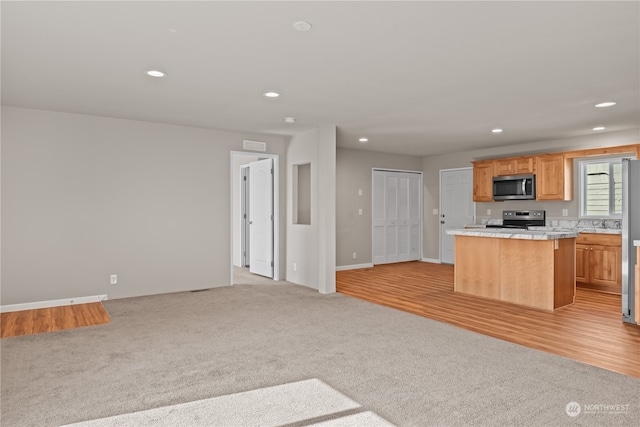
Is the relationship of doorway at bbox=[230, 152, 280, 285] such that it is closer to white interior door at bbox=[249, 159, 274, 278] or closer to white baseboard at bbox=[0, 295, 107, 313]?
white interior door at bbox=[249, 159, 274, 278]

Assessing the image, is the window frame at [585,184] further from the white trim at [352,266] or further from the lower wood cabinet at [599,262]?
the white trim at [352,266]

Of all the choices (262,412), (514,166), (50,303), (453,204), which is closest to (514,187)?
(514,166)

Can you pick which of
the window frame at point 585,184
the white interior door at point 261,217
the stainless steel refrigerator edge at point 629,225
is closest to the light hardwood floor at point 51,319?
the white interior door at point 261,217

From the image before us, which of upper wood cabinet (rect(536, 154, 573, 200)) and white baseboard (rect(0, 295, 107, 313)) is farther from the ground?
upper wood cabinet (rect(536, 154, 573, 200))

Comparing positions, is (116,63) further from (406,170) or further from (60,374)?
(406,170)

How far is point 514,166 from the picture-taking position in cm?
733

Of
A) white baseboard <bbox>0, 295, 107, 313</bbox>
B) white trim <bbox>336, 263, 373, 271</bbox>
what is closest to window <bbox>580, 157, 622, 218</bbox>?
white trim <bbox>336, 263, 373, 271</bbox>

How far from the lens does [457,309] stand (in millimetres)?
4871

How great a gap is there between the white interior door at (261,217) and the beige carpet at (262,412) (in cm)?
442

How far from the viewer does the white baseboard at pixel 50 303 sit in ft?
15.6

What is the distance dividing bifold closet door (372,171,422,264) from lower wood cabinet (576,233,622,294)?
→ 3608 millimetres

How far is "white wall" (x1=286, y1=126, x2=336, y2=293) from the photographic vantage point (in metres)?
5.88

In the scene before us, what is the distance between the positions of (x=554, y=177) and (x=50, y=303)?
779 cm

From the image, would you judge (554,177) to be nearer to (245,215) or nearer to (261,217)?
(261,217)
